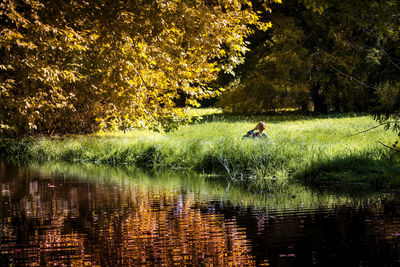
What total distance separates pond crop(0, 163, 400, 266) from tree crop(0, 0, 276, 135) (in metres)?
3.55

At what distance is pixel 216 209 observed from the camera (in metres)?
8.06

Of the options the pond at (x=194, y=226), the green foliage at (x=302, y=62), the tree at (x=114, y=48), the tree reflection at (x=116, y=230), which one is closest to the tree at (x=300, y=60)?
the green foliage at (x=302, y=62)

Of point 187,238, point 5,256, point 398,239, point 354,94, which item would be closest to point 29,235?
point 5,256

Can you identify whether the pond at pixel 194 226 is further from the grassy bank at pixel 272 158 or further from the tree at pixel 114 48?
the tree at pixel 114 48

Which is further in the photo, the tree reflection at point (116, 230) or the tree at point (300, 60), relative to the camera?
the tree at point (300, 60)

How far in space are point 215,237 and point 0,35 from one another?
7984 mm

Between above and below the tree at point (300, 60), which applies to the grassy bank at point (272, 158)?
below

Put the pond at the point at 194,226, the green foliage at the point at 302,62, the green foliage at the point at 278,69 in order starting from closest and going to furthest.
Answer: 1. the pond at the point at 194,226
2. the green foliage at the point at 302,62
3. the green foliage at the point at 278,69

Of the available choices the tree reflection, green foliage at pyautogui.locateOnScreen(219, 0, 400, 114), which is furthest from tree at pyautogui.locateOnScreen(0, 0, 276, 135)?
green foliage at pyautogui.locateOnScreen(219, 0, 400, 114)

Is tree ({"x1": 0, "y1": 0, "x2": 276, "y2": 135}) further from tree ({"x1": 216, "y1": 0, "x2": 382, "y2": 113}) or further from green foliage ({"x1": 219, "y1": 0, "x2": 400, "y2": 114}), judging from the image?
tree ({"x1": 216, "y1": 0, "x2": 382, "y2": 113})

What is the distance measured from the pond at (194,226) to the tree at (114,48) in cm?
355

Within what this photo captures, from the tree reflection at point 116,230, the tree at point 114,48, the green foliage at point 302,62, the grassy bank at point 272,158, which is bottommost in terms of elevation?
the tree reflection at point 116,230

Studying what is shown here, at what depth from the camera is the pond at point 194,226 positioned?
5.30 m

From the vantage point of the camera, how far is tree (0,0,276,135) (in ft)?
39.4
